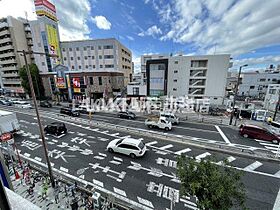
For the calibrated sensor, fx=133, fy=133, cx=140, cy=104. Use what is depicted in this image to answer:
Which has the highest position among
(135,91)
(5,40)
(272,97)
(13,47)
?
(5,40)

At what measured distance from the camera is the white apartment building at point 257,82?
50.1m

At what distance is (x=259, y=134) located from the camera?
16812 mm

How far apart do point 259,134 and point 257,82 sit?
49.4 m

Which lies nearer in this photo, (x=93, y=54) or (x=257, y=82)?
(x=93, y=54)

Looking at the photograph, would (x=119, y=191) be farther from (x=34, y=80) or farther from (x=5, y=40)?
(x=5, y=40)

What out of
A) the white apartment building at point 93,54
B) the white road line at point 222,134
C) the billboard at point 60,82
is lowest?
the white road line at point 222,134

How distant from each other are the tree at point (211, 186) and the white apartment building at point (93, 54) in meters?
43.1

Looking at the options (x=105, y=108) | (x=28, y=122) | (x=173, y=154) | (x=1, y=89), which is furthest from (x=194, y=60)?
(x=1, y=89)

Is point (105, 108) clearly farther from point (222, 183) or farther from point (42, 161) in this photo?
point (222, 183)

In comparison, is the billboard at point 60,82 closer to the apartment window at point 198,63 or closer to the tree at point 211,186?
the apartment window at point 198,63

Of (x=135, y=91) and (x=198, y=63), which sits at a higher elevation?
(x=198, y=63)

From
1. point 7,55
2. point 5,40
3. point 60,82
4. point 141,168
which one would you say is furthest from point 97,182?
point 5,40

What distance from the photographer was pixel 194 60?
3359 centimetres

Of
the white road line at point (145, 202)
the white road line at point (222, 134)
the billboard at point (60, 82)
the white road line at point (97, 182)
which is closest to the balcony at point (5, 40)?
the billboard at point (60, 82)
